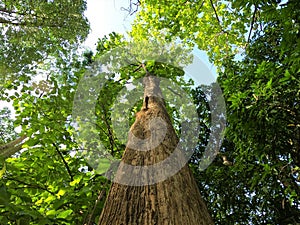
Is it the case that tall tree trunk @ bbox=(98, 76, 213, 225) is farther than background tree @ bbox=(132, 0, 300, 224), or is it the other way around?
background tree @ bbox=(132, 0, 300, 224)

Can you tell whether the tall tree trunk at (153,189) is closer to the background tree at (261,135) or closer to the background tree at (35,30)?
the background tree at (261,135)

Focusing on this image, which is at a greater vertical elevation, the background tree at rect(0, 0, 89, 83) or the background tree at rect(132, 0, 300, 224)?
the background tree at rect(0, 0, 89, 83)

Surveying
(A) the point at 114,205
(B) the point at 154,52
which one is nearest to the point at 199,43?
(B) the point at 154,52

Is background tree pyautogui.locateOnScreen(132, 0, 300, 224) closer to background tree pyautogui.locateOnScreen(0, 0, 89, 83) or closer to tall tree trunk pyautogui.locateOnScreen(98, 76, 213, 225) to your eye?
tall tree trunk pyautogui.locateOnScreen(98, 76, 213, 225)

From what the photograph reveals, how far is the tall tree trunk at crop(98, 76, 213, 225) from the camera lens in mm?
1489

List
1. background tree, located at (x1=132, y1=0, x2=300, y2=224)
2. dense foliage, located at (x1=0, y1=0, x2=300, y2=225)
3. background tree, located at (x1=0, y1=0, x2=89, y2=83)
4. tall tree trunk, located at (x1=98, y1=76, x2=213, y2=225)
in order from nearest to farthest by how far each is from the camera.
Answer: tall tree trunk, located at (x1=98, y1=76, x2=213, y2=225), dense foliage, located at (x1=0, y1=0, x2=300, y2=225), background tree, located at (x1=132, y1=0, x2=300, y2=224), background tree, located at (x1=0, y1=0, x2=89, y2=83)

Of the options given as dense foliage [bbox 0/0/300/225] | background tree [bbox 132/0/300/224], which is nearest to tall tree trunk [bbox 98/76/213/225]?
dense foliage [bbox 0/0/300/225]

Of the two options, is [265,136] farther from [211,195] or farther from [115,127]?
[115,127]

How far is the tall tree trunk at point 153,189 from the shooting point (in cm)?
149

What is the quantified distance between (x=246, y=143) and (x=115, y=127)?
3111 millimetres

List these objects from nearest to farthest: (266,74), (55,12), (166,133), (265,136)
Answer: (166,133) < (266,74) < (265,136) < (55,12)

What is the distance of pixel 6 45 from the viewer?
1046 cm

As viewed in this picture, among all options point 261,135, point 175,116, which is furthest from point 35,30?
point 261,135

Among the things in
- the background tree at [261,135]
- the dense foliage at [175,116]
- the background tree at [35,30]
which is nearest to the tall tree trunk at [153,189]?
the dense foliage at [175,116]
